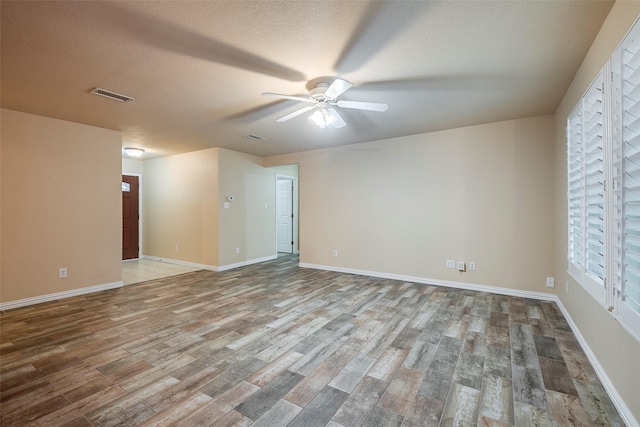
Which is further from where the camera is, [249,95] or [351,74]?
[249,95]

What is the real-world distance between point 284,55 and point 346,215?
141 inches

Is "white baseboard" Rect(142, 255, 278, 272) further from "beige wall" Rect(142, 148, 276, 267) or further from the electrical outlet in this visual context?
the electrical outlet

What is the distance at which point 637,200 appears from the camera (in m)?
1.49

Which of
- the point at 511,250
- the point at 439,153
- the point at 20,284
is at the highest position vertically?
the point at 439,153

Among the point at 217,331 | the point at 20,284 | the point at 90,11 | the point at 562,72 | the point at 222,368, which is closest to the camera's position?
the point at 90,11

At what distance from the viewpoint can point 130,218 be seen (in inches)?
277

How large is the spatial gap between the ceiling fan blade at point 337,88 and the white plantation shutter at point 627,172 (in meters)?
1.70

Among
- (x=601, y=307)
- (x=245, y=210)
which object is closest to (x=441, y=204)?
(x=601, y=307)

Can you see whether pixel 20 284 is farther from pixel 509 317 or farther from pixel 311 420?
pixel 509 317

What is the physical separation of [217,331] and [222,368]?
73 centimetres

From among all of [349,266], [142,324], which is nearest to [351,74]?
[142,324]

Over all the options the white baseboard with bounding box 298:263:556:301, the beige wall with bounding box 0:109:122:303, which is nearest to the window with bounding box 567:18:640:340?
the white baseboard with bounding box 298:263:556:301

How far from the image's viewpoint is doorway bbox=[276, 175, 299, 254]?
8.05 meters

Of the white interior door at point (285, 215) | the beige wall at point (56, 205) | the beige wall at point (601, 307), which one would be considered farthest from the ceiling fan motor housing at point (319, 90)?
the white interior door at point (285, 215)
